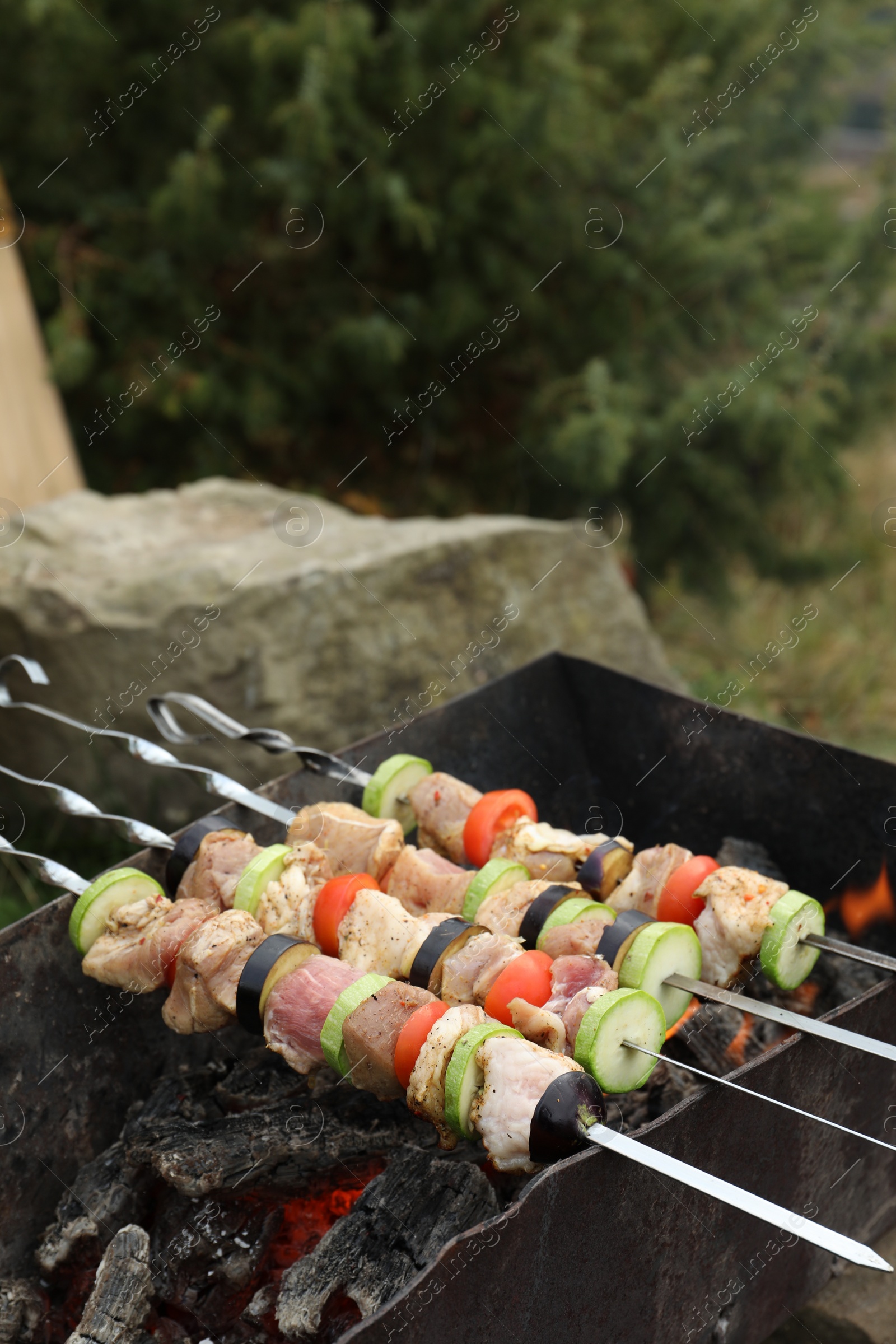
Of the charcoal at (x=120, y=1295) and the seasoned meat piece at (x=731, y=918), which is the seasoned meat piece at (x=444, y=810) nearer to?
the seasoned meat piece at (x=731, y=918)

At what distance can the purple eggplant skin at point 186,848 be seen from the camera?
2227 mm

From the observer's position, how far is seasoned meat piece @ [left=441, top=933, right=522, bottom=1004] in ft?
6.23

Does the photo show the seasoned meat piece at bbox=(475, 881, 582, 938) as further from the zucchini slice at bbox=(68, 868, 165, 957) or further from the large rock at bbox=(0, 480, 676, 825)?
the large rock at bbox=(0, 480, 676, 825)

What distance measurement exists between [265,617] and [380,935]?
1.81 meters

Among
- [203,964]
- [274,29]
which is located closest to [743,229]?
[274,29]

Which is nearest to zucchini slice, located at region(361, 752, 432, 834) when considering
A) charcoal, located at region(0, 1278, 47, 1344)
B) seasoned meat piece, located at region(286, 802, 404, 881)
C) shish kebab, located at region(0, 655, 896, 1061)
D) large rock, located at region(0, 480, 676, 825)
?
shish kebab, located at region(0, 655, 896, 1061)

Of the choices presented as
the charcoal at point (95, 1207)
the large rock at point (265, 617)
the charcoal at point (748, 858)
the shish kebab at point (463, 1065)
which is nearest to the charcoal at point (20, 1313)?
the charcoal at point (95, 1207)

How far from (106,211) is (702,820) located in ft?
13.2

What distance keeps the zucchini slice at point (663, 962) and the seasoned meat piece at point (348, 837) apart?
1.98 feet

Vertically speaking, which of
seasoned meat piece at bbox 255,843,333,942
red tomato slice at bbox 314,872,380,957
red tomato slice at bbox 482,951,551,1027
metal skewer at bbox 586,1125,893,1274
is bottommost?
metal skewer at bbox 586,1125,893,1274

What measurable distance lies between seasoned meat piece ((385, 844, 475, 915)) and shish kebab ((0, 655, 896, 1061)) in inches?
1.9

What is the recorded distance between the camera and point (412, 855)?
2.25 m

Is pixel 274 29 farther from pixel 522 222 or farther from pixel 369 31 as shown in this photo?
pixel 522 222

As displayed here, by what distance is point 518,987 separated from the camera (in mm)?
1849
